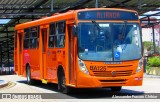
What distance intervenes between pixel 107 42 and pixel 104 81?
1294mm

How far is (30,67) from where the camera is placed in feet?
66.7

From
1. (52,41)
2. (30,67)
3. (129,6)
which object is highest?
(129,6)

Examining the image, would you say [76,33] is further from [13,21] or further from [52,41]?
[13,21]

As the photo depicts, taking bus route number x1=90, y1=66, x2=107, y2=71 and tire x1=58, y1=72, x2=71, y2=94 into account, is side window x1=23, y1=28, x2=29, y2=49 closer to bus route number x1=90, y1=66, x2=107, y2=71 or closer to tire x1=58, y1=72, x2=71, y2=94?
tire x1=58, y1=72, x2=71, y2=94

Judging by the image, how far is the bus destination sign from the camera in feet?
46.7

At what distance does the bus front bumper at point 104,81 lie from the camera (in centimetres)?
1360

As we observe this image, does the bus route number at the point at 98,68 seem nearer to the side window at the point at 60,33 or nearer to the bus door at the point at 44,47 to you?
the side window at the point at 60,33

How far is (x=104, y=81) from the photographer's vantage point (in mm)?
13742

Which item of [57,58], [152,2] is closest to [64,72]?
[57,58]

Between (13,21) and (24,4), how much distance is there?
9756 mm

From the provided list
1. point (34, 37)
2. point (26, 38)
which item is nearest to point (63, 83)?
point (34, 37)

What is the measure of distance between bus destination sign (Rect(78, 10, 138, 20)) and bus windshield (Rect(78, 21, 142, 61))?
23cm

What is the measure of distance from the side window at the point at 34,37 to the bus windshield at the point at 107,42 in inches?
205

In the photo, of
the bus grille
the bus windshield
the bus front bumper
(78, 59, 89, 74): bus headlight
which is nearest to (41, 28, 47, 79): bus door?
the bus windshield
